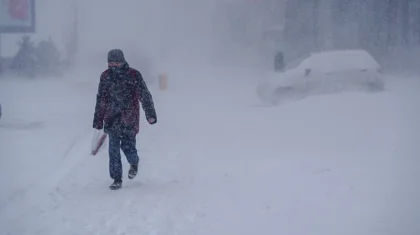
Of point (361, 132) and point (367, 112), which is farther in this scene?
point (367, 112)

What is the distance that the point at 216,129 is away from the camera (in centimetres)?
1159

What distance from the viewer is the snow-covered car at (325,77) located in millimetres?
15000

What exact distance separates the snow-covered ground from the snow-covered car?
4.76ft

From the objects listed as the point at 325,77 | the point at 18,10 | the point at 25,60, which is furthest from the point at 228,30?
the point at 325,77

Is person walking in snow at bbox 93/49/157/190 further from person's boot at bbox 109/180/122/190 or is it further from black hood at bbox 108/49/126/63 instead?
person's boot at bbox 109/180/122/190

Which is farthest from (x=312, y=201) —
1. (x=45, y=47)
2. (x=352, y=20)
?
(x=45, y=47)

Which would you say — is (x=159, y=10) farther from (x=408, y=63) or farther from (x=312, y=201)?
(x=312, y=201)

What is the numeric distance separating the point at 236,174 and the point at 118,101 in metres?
2.05

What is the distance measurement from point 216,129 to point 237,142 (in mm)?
1748

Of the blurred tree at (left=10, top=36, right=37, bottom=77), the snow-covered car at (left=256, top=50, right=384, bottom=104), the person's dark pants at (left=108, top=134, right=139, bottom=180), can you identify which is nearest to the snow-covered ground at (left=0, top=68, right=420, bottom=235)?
the person's dark pants at (left=108, top=134, right=139, bottom=180)

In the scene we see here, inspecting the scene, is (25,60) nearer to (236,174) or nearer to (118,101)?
(236,174)

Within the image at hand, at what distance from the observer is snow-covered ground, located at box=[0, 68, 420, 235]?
5430 millimetres

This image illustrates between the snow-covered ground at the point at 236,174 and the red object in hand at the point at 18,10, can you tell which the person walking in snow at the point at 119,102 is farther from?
the red object in hand at the point at 18,10

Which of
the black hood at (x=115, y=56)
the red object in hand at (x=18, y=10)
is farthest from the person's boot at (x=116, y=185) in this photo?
the red object in hand at (x=18, y=10)
